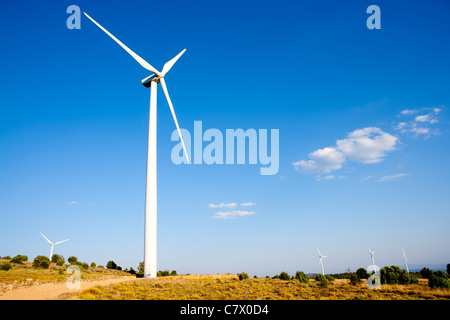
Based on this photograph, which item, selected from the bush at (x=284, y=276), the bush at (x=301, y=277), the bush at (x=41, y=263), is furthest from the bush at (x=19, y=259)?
the bush at (x=301, y=277)

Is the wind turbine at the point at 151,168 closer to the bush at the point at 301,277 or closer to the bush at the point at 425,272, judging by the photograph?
the bush at the point at 301,277

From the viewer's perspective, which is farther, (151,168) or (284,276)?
(284,276)

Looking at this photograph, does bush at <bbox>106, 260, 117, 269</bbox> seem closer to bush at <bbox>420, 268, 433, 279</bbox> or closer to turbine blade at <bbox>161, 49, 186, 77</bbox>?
turbine blade at <bbox>161, 49, 186, 77</bbox>

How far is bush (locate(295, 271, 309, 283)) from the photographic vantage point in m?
49.8

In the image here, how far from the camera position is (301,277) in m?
51.0

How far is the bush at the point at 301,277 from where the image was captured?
163 feet

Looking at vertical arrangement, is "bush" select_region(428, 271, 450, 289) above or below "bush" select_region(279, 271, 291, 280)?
above

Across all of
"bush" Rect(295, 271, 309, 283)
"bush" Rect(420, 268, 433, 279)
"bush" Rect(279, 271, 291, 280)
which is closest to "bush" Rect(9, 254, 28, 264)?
Answer: "bush" Rect(279, 271, 291, 280)

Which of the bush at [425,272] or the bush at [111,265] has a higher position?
the bush at [425,272]

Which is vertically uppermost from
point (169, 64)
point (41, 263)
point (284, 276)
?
point (169, 64)

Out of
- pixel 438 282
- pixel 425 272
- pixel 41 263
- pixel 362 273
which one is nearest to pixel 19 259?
pixel 41 263

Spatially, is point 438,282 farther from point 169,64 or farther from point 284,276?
point 169,64
